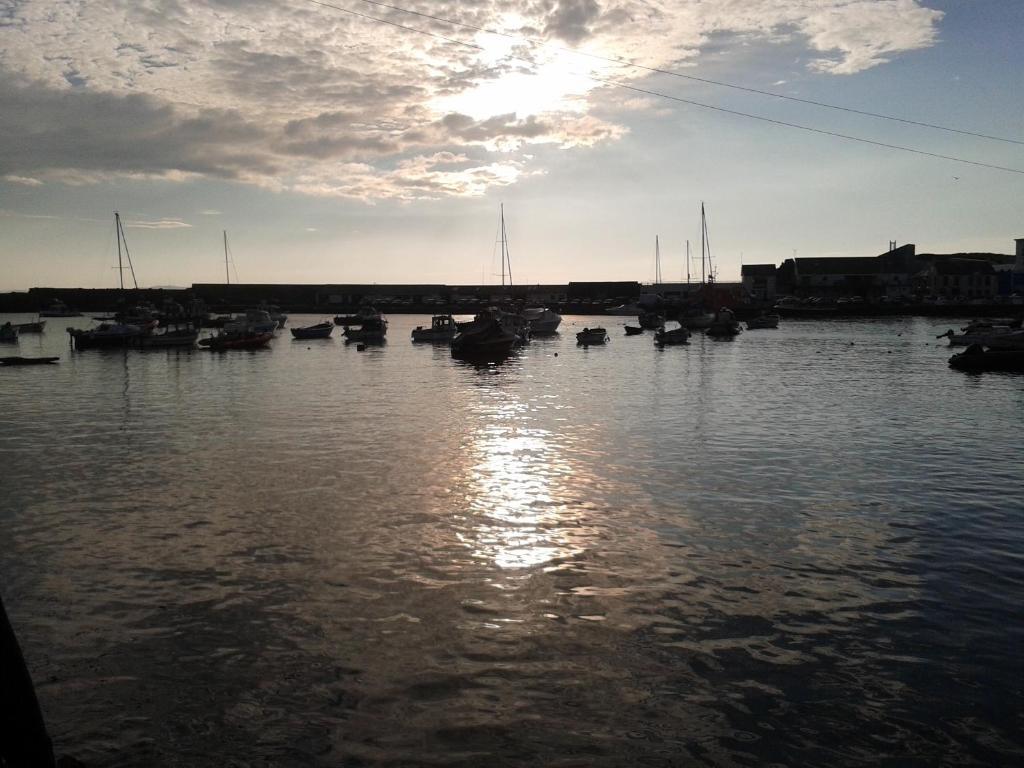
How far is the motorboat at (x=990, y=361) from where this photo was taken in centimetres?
5070

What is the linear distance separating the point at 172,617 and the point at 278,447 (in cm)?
1331

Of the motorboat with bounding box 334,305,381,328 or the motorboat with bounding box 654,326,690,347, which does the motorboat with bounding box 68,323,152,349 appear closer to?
the motorboat with bounding box 334,305,381,328

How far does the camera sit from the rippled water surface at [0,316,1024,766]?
771 cm

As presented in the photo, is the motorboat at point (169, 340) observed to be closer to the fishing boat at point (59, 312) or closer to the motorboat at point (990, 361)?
the motorboat at point (990, 361)

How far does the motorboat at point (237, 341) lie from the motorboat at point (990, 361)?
2373 inches

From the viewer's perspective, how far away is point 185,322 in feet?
371

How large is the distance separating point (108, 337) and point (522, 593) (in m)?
77.5

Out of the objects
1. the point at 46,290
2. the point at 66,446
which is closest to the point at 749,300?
the point at 66,446

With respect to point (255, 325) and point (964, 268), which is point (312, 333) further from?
point (964, 268)

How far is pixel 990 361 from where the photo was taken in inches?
2014

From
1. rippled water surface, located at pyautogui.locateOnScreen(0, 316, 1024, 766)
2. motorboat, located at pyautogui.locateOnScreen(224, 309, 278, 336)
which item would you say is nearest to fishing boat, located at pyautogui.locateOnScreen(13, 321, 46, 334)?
motorboat, located at pyautogui.locateOnScreen(224, 309, 278, 336)

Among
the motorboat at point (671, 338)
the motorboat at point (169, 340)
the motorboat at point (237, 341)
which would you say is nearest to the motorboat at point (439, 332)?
the motorboat at point (237, 341)

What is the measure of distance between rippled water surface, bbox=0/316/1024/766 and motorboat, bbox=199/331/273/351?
48.5 metres

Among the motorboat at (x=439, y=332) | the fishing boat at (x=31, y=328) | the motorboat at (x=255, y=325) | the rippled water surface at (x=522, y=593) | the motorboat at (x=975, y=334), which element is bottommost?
the rippled water surface at (x=522, y=593)
